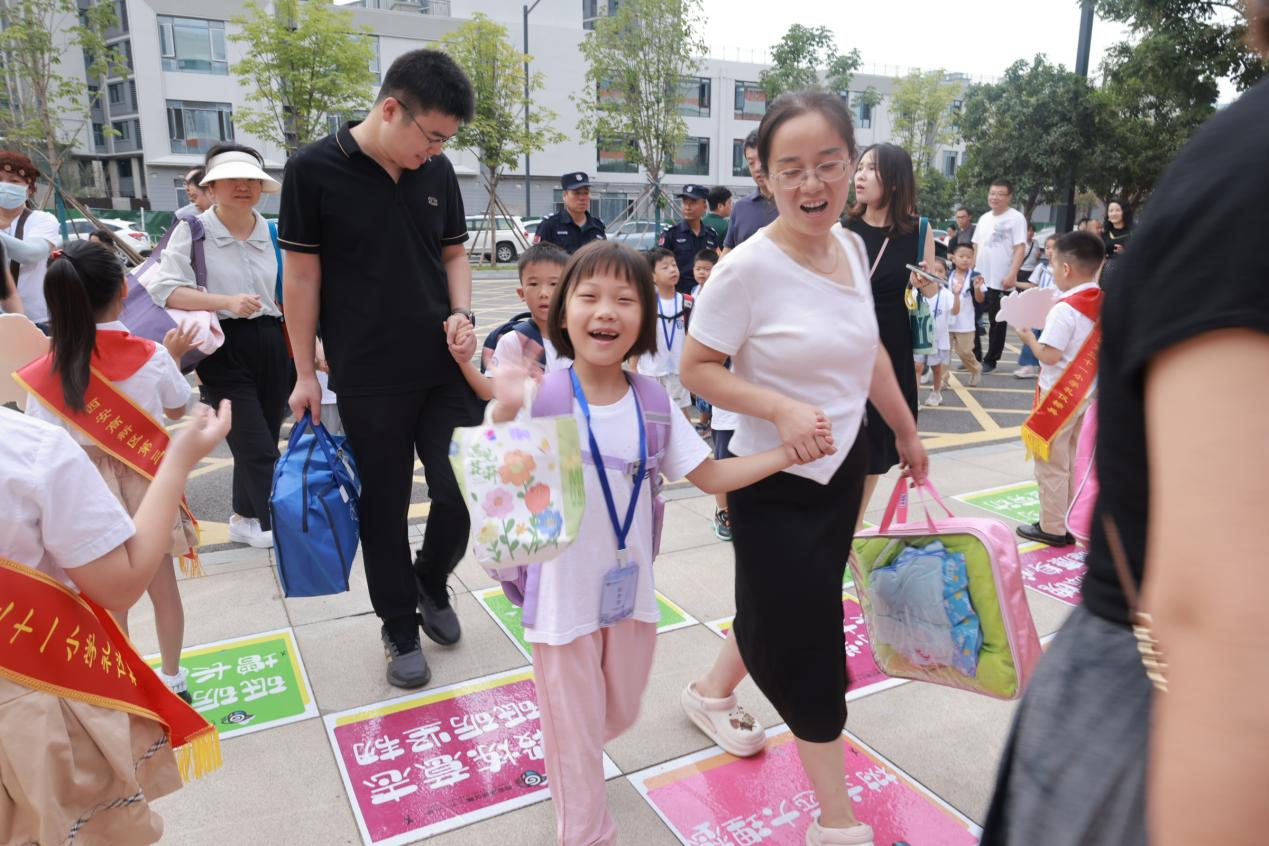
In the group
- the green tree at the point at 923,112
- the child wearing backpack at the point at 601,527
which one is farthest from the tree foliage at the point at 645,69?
the child wearing backpack at the point at 601,527

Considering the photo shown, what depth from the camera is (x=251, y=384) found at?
13.0 feet

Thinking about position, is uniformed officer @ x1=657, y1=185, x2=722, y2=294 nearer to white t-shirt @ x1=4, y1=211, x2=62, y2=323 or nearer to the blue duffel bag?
white t-shirt @ x1=4, y1=211, x2=62, y2=323

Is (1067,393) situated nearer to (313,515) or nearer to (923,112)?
(313,515)

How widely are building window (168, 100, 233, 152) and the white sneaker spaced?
32.9 metres

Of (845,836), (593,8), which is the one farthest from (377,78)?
(845,836)

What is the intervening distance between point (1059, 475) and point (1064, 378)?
20.1 inches

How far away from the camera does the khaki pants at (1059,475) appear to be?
408 cm

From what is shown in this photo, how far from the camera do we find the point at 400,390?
9.30ft

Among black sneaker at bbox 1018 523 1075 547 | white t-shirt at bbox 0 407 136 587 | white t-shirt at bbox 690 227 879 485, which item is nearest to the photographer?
white t-shirt at bbox 0 407 136 587

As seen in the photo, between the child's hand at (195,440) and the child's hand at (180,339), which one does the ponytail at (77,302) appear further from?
the child's hand at (195,440)

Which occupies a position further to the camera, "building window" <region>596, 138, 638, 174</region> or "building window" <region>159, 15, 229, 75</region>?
"building window" <region>596, 138, 638, 174</region>

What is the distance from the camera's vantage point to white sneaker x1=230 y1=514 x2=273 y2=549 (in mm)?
4297

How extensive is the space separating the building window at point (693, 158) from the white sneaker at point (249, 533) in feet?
122

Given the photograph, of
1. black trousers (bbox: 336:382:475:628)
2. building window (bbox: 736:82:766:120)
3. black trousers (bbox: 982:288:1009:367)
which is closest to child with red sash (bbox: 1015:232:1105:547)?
black trousers (bbox: 336:382:475:628)
